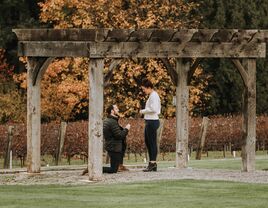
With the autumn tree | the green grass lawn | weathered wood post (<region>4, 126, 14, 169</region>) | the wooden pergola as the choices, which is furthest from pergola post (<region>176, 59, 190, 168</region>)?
the autumn tree

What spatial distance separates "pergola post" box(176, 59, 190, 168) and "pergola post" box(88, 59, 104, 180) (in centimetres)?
357

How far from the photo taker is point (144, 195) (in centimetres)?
1923

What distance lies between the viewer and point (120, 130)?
24766mm

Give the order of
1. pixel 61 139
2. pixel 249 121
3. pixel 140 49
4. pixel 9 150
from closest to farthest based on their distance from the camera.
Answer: pixel 140 49, pixel 249 121, pixel 9 150, pixel 61 139

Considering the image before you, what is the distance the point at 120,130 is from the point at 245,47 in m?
3.32

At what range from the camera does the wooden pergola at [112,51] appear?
2295 centimetres

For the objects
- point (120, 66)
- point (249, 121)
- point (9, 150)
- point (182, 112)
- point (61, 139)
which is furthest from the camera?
point (120, 66)

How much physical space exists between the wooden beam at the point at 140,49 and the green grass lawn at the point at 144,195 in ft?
9.94

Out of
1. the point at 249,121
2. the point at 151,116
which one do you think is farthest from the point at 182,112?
Result: the point at 249,121

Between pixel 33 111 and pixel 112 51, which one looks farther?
pixel 33 111

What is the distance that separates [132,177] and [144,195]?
4.12 m

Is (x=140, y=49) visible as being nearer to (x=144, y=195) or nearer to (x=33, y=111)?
(x=33, y=111)

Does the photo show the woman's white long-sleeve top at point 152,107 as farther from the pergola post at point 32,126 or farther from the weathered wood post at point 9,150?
the weathered wood post at point 9,150

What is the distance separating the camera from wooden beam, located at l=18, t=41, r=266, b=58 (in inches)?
911
